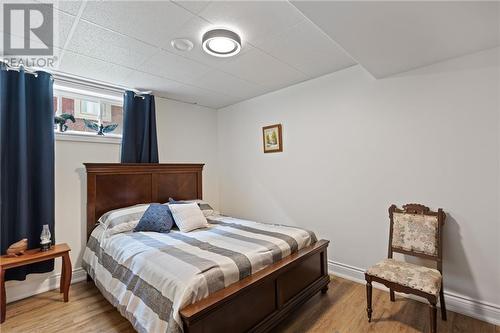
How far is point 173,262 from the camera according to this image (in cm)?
183

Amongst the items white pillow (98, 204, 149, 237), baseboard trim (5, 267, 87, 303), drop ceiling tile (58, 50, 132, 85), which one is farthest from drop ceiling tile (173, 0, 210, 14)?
baseboard trim (5, 267, 87, 303)

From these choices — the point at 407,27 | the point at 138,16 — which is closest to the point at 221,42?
the point at 138,16

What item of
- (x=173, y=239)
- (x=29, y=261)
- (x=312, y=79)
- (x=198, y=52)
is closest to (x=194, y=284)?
(x=173, y=239)

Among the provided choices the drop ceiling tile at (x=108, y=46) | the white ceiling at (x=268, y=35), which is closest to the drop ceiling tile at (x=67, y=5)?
the white ceiling at (x=268, y=35)

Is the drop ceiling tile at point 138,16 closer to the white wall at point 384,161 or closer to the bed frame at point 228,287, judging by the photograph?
Result: the bed frame at point 228,287

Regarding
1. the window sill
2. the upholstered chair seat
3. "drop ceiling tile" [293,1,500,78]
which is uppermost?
"drop ceiling tile" [293,1,500,78]

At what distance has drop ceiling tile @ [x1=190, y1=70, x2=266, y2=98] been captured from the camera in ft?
10.2

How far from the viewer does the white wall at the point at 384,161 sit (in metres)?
2.11

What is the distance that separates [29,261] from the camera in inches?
90.0

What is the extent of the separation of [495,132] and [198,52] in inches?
109

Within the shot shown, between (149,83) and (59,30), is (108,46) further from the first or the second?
(149,83)

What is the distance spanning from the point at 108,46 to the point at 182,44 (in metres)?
0.70

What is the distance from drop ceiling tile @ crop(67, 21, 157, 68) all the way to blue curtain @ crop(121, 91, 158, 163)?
2.87ft

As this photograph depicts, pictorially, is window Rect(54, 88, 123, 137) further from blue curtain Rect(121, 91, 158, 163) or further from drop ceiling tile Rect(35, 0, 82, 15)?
drop ceiling tile Rect(35, 0, 82, 15)
